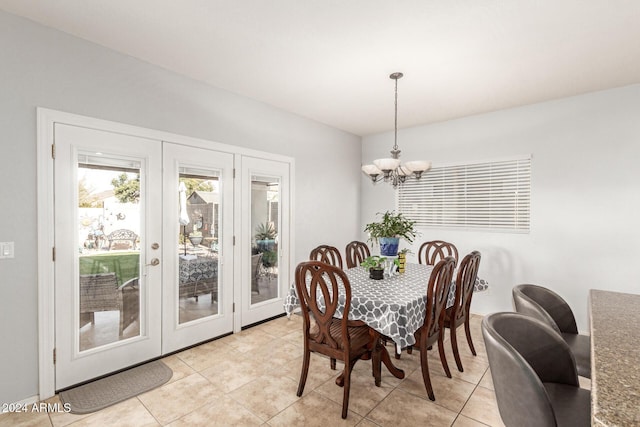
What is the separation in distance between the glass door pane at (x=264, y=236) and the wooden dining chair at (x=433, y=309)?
2145mm

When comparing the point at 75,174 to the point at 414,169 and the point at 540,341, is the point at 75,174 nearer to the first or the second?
the point at 414,169

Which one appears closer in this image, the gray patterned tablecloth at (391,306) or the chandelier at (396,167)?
the gray patterned tablecloth at (391,306)

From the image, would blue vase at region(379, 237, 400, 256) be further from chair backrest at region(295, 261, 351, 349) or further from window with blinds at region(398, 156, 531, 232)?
window with blinds at region(398, 156, 531, 232)

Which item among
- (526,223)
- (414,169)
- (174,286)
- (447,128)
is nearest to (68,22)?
(174,286)

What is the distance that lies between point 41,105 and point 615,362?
3.49 meters

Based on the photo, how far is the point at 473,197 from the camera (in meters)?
4.31

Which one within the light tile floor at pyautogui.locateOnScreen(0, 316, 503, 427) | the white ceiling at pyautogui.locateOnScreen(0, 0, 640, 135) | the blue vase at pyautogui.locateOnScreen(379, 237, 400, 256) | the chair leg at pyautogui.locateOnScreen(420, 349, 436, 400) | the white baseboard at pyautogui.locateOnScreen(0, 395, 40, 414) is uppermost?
the white ceiling at pyautogui.locateOnScreen(0, 0, 640, 135)

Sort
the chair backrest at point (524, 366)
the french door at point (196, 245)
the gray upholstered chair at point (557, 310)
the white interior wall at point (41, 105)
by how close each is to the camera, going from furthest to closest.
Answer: the french door at point (196, 245) < the white interior wall at point (41, 105) < the gray upholstered chair at point (557, 310) < the chair backrest at point (524, 366)

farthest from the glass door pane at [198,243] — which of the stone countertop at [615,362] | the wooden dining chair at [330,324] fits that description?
the stone countertop at [615,362]

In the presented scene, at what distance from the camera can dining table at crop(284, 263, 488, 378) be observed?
204 cm

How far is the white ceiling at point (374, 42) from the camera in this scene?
2064 millimetres

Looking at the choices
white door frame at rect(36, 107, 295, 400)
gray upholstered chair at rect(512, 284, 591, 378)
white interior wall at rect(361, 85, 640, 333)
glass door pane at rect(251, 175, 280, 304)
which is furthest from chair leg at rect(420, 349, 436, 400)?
white door frame at rect(36, 107, 295, 400)

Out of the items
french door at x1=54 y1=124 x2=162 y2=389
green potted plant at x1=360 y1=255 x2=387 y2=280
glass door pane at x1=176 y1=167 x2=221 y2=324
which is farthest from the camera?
glass door pane at x1=176 y1=167 x2=221 y2=324

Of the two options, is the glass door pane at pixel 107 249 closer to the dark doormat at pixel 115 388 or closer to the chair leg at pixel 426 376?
the dark doormat at pixel 115 388
